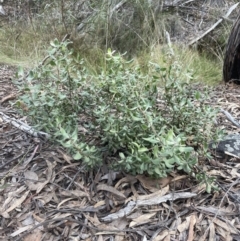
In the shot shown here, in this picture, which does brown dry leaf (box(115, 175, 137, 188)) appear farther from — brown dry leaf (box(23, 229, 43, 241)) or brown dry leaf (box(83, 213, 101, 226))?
brown dry leaf (box(23, 229, 43, 241))

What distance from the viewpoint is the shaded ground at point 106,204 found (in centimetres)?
153

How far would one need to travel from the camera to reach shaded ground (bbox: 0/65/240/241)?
5.00 feet

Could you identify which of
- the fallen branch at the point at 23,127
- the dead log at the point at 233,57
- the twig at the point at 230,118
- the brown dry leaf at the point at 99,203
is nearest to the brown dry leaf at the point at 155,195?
the brown dry leaf at the point at 99,203

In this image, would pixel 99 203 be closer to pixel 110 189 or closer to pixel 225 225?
pixel 110 189

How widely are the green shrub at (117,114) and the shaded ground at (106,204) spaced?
0.08 meters

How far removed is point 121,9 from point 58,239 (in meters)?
4.24

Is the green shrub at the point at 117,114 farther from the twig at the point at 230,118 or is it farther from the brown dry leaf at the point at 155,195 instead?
the twig at the point at 230,118

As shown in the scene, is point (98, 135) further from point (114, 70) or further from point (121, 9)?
point (121, 9)

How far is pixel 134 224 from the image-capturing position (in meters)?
1.53

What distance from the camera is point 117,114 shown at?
169 cm

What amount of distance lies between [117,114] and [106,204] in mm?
366

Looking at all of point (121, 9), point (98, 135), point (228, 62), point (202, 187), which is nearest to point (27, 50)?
point (121, 9)

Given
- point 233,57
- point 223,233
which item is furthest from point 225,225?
point 233,57

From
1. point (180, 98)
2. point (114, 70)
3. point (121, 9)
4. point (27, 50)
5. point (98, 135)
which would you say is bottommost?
point (27, 50)
